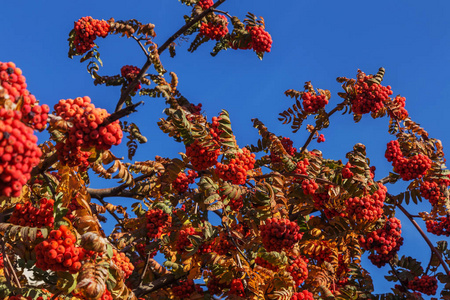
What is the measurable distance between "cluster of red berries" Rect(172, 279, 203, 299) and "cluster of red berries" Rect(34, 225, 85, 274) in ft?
9.30

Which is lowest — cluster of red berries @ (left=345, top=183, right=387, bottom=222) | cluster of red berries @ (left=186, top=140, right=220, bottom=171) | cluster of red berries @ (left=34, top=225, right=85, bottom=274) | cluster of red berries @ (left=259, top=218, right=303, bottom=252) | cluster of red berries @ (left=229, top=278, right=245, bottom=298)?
cluster of red berries @ (left=34, top=225, right=85, bottom=274)

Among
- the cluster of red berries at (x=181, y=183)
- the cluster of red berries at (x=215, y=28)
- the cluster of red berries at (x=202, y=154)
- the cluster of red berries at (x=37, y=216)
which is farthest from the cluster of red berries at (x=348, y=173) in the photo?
the cluster of red berries at (x=215, y=28)

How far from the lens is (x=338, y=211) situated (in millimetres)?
6004

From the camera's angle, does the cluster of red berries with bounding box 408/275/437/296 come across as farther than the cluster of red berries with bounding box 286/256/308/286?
Yes

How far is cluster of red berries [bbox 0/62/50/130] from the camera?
2.91m

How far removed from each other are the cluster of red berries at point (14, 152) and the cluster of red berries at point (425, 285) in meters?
6.89

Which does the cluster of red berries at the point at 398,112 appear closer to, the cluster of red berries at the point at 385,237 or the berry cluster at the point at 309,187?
the cluster of red berries at the point at 385,237

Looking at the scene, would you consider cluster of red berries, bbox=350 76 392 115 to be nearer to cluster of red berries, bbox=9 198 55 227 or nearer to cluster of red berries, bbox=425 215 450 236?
cluster of red berries, bbox=425 215 450 236

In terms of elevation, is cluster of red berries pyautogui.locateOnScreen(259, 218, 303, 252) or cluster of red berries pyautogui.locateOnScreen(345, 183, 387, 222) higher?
→ cluster of red berries pyautogui.locateOnScreen(345, 183, 387, 222)

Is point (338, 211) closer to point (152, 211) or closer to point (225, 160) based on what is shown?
point (225, 160)

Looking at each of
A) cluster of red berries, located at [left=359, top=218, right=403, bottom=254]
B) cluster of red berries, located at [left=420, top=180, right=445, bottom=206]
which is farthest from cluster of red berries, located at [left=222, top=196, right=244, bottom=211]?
cluster of red berries, located at [left=420, top=180, right=445, bottom=206]

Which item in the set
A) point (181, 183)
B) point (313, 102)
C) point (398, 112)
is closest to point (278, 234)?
point (181, 183)

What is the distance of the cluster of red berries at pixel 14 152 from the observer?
98.8 inches

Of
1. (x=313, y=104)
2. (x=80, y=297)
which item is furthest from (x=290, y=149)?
(x=80, y=297)
